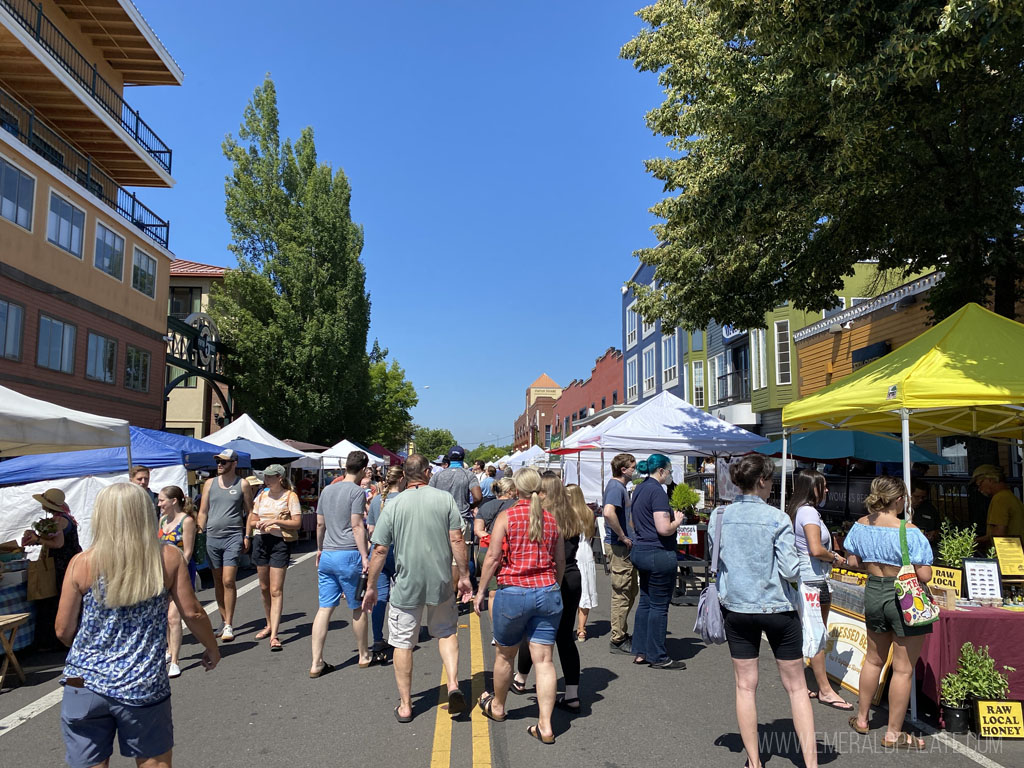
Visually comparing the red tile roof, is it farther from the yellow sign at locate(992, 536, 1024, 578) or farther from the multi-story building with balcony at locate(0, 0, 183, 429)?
the yellow sign at locate(992, 536, 1024, 578)

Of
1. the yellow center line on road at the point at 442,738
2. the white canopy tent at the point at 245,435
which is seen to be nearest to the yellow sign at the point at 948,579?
the yellow center line on road at the point at 442,738

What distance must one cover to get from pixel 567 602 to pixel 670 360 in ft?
111

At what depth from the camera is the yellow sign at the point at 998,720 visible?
4902 millimetres

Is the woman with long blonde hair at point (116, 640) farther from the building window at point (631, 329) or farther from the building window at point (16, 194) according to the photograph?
the building window at point (631, 329)

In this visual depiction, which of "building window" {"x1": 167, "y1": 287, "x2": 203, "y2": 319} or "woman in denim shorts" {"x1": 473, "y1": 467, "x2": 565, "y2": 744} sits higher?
"building window" {"x1": 167, "y1": 287, "x2": 203, "y2": 319}

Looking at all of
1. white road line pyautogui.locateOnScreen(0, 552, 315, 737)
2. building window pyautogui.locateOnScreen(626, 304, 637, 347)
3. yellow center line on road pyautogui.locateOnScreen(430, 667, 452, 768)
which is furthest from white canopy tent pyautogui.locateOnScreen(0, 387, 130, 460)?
building window pyautogui.locateOnScreen(626, 304, 637, 347)

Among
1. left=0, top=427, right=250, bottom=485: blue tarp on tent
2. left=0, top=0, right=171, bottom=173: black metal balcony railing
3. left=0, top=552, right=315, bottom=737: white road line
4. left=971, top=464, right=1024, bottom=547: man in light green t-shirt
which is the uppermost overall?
left=0, top=0, right=171, bottom=173: black metal balcony railing

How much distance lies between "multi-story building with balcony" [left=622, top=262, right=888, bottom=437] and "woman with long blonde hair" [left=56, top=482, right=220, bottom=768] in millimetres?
13955

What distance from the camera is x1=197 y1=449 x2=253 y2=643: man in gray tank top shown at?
300 inches

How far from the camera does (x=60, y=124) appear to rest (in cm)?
2164

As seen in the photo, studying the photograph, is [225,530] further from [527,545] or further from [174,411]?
[174,411]

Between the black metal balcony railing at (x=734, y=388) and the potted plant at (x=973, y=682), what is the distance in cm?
2552

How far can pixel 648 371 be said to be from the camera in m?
42.2

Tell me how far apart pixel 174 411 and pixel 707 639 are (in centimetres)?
3726
